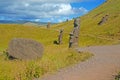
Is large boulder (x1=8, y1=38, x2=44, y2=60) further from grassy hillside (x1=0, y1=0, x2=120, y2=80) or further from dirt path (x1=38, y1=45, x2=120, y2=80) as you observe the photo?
dirt path (x1=38, y1=45, x2=120, y2=80)

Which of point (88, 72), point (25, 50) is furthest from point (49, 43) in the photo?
point (88, 72)

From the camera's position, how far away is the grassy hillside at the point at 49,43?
753 inches

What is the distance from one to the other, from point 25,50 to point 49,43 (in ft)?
164

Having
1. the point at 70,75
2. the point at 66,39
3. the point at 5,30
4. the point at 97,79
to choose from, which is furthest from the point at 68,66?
the point at 5,30

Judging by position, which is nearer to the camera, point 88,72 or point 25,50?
point 88,72

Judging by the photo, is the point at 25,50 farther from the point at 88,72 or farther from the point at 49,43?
the point at 49,43

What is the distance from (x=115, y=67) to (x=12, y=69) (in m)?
6.52

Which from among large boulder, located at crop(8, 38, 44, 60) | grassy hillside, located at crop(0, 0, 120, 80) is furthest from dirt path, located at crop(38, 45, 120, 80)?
large boulder, located at crop(8, 38, 44, 60)

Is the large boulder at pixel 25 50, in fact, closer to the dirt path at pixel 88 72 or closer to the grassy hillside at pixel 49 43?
the grassy hillside at pixel 49 43

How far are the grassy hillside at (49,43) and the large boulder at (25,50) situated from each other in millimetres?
662

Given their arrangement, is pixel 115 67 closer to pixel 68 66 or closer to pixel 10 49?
pixel 68 66

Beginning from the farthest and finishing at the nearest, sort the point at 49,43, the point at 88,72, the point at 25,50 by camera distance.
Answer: the point at 49,43 → the point at 25,50 → the point at 88,72

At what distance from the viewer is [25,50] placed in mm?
27141

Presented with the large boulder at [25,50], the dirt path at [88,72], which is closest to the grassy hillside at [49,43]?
the large boulder at [25,50]
